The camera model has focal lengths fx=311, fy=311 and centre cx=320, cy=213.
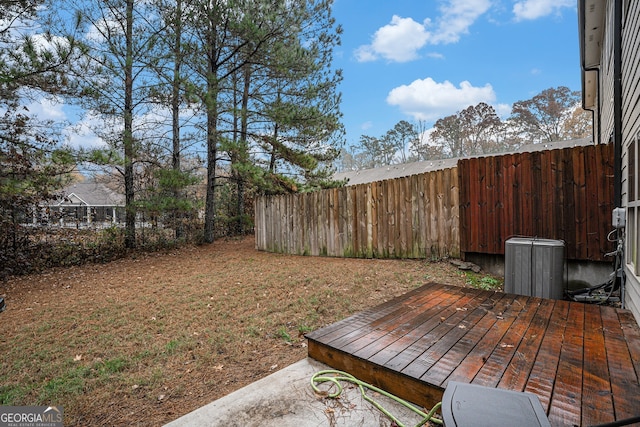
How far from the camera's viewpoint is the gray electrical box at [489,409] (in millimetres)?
909

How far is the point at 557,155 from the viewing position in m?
4.19

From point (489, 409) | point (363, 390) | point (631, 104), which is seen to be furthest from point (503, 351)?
point (631, 104)

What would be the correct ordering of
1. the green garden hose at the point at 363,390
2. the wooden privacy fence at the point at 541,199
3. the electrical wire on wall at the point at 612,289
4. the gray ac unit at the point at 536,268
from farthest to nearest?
the wooden privacy fence at the point at 541,199 → the gray ac unit at the point at 536,268 → the electrical wire on wall at the point at 612,289 → the green garden hose at the point at 363,390

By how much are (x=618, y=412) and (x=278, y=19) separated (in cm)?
892

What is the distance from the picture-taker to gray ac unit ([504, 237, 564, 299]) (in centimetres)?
358

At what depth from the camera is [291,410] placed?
1.70m

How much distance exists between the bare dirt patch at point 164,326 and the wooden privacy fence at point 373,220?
1.36ft

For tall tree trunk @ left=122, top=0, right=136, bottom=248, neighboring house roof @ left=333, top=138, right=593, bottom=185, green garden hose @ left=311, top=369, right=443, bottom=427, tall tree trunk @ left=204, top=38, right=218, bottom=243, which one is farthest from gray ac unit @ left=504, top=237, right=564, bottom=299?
neighboring house roof @ left=333, top=138, right=593, bottom=185

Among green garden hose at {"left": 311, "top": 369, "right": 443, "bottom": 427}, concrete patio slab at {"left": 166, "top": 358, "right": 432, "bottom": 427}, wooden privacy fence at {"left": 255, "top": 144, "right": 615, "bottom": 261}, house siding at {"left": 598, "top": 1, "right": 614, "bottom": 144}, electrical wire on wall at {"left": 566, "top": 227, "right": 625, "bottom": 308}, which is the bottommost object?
concrete patio slab at {"left": 166, "top": 358, "right": 432, "bottom": 427}

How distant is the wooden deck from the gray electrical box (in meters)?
0.63

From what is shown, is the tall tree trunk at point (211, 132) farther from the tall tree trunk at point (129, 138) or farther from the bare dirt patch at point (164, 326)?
the bare dirt patch at point (164, 326)

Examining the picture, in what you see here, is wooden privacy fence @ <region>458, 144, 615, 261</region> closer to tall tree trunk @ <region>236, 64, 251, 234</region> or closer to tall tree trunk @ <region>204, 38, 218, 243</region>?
tall tree trunk @ <region>236, 64, 251, 234</region>

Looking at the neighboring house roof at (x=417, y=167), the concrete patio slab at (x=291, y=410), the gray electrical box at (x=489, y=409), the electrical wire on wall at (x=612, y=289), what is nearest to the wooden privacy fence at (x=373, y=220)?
the electrical wire on wall at (x=612, y=289)

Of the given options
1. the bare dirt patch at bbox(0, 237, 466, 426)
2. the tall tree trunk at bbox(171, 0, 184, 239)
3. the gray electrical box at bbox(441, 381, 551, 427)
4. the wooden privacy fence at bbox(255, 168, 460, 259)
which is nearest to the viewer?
the gray electrical box at bbox(441, 381, 551, 427)
